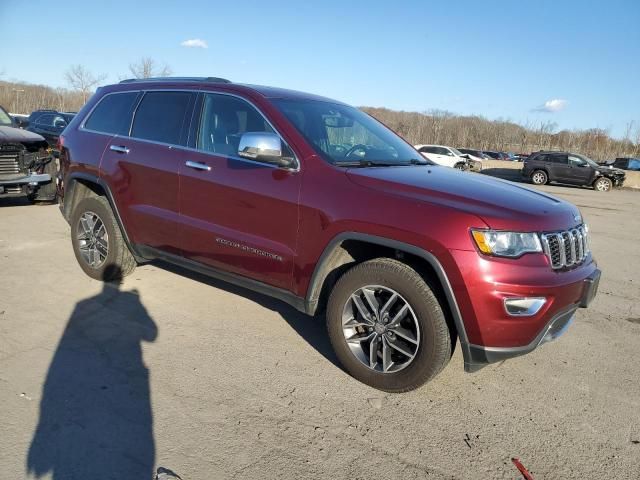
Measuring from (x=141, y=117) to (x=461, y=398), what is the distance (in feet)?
11.7

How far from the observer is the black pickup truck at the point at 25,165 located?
8.09 metres

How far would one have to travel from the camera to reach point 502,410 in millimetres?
3166

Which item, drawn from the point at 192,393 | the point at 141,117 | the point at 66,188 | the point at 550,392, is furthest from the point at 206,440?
the point at 66,188

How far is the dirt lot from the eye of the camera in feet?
8.43

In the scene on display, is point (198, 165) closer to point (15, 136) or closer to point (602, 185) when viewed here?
point (15, 136)

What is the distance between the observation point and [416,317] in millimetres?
3057

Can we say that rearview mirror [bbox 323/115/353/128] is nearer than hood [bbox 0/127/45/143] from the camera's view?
Yes

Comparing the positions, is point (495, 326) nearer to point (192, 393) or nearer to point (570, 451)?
point (570, 451)

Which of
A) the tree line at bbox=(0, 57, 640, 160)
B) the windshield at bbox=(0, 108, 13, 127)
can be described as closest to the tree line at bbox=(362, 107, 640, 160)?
the tree line at bbox=(0, 57, 640, 160)

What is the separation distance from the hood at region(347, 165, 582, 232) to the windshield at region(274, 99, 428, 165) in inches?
13.1

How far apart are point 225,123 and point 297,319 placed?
1.76m

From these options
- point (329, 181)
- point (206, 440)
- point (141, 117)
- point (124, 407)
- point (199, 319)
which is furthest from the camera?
point (141, 117)

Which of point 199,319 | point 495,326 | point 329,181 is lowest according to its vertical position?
point 199,319

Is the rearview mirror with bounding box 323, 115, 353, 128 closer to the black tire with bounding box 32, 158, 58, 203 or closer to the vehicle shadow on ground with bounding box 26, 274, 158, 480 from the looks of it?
the vehicle shadow on ground with bounding box 26, 274, 158, 480
